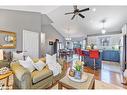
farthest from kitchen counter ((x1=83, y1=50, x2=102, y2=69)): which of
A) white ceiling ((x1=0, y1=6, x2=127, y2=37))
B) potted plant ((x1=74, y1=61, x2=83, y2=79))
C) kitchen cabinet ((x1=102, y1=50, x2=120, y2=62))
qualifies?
potted plant ((x1=74, y1=61, x2=83, y2=79))

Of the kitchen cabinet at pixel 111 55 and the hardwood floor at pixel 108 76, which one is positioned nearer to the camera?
the hardwood floor at pixel 108 76

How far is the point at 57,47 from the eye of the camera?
6867 mm

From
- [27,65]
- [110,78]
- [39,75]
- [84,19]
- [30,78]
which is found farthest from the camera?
[84,19]

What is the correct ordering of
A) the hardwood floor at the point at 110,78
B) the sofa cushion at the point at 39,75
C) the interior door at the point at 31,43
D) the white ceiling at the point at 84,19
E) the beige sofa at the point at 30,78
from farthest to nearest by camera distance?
the white ceiling at the point at 84,19, the interior door at the point at 31,43, the hardwood floor at the point at 110,78, the sofa cushion at the point at 39,75, the beige sofa at the point at 30,78

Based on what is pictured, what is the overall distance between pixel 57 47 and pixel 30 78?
4774mm

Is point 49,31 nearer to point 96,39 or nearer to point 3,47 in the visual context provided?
point 3,47

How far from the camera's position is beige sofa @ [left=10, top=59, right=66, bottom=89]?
6.75ft

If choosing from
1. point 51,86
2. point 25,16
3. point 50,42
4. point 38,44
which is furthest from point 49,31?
point 51,86

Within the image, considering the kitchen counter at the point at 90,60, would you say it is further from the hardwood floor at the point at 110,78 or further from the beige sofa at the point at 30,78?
the beige sofa at the point at 30,78

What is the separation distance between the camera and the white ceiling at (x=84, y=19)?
4.85 m

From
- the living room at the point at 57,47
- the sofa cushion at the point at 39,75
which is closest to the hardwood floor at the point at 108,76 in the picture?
the living room at the point at 57,47

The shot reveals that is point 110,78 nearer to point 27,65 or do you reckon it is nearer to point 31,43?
point 27,65

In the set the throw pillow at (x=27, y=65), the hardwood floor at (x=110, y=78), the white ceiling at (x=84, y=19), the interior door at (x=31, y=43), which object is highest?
the white ceiling at (x=84, y=19)

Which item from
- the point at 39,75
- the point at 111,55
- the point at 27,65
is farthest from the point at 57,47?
the point at 39,75
